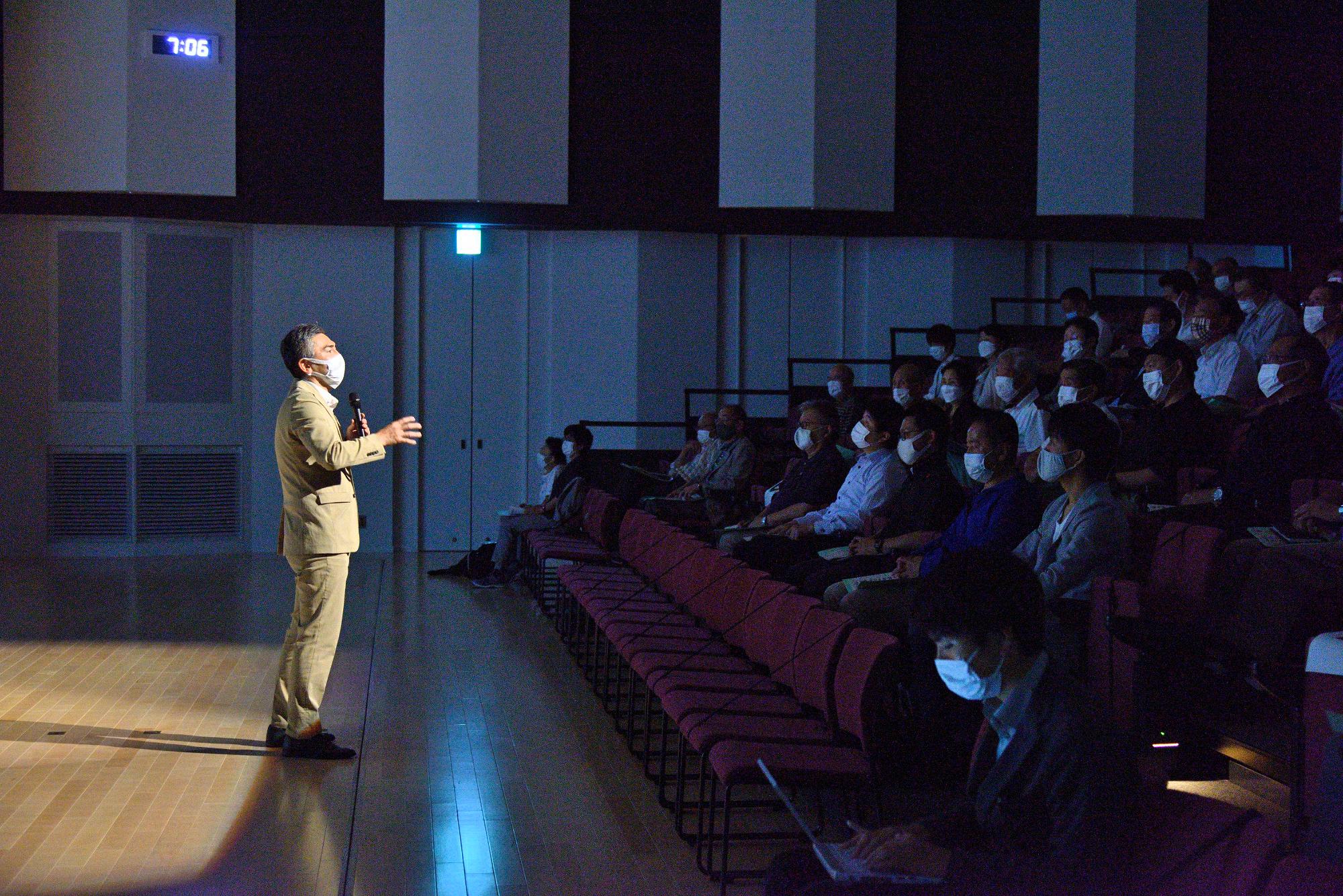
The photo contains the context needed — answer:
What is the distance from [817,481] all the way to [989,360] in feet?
7.48

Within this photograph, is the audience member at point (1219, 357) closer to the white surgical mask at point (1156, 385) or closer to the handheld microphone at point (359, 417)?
the white surgical mask at point (1156, 385)

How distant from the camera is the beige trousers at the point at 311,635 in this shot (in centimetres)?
489

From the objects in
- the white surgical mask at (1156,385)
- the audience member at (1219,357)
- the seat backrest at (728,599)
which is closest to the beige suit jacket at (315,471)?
the seat backrest at (728,599)

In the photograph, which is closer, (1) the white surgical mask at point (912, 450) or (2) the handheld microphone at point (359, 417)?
(2) the handheld microphone at point (359, 417)

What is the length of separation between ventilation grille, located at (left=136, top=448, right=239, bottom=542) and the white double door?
70.2 inches

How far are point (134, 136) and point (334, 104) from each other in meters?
1.75

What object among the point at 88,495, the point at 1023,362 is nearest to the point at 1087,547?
the point at 1023,362

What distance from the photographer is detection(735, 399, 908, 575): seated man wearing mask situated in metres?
6.22

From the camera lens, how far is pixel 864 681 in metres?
3.56

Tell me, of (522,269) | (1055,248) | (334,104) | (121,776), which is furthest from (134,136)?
(1055,248)

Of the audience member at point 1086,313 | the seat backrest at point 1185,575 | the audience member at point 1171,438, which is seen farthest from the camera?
the audience member at point 1086,313

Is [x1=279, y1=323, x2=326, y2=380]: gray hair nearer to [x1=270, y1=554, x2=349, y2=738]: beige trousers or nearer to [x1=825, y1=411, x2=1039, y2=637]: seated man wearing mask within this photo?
[x1=270, y1=554, x2=349, y2=738]: beige trousers

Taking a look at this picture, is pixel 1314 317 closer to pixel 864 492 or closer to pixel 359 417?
pixel 864 492

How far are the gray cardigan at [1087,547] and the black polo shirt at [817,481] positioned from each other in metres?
2.61
